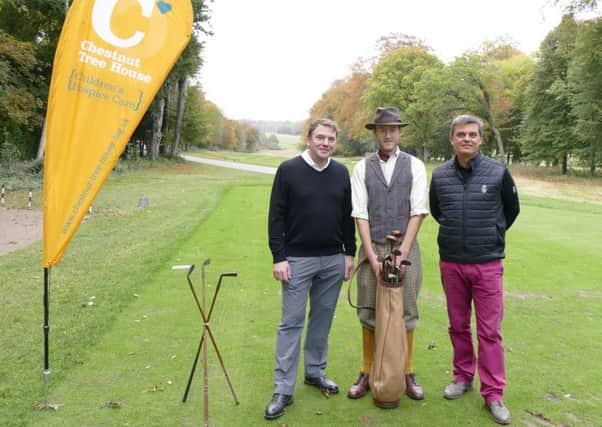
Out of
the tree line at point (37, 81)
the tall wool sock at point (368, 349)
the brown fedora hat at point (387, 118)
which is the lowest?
the tall wool sock at point (368, 349)

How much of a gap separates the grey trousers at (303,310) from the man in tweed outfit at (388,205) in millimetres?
266

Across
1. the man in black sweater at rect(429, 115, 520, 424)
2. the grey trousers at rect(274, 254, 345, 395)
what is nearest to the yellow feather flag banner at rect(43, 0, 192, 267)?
the grey trousers at rect(274, 254, 345, 395)

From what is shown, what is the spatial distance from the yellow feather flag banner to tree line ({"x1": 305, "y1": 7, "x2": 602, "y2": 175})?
30703 mm

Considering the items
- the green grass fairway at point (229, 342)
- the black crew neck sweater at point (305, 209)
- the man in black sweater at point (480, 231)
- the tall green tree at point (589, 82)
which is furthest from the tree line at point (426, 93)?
the man in black sweater at point (480, 231)

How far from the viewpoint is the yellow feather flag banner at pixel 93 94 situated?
137 inches

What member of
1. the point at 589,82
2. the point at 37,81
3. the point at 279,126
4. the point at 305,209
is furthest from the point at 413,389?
the point at 279,126

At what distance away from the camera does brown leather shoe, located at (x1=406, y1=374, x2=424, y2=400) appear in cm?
389

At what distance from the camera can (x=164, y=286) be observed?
6.78 m

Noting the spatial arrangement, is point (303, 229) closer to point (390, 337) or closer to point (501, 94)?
point (390, 337)

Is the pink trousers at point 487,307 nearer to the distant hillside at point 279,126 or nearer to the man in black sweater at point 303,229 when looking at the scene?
the man in black sweater at point 303,229

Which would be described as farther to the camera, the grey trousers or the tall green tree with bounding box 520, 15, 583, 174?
the tall green tree with bounding box 520, 15, 583, 174

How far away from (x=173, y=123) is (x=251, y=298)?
47.1 metres

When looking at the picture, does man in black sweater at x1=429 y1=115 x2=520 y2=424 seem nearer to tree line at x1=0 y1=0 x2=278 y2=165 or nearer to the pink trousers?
the pink trousers

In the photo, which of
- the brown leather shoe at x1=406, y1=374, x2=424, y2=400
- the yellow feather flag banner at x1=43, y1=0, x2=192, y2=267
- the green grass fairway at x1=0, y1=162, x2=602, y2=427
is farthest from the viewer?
the brown leather shoe at x1=406, y1=374, x2=424, y2=400
